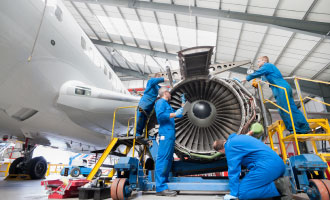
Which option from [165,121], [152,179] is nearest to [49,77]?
[165,121]

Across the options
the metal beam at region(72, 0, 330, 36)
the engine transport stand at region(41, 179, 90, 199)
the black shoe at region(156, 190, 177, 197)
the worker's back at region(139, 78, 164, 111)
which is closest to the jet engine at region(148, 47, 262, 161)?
the worker's back at region(139, 78, 164, 111)

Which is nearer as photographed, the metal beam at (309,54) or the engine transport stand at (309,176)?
the engine transport stand at (309,176)

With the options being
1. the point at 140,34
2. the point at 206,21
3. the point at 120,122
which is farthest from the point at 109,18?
the point at 120,122

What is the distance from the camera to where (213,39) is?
11.1m

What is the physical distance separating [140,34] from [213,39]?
496 cm

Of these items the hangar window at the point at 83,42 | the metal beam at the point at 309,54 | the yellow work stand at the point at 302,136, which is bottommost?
the yellow work stand at the point at 302,136

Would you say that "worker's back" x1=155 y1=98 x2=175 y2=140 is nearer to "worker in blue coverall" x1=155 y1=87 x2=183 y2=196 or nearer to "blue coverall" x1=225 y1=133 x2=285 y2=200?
"worker in blue coverall" x1=155 y1=87 x2=183 y2=196

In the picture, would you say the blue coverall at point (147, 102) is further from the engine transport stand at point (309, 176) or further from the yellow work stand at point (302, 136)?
the engine transport stand at point (309, 176)

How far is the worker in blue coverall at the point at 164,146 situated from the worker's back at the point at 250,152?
0.99 meters

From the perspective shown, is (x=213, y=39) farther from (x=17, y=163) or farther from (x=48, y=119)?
(x=17, y=163)

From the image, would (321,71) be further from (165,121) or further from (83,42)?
A: (83,42)

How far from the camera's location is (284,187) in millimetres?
2332

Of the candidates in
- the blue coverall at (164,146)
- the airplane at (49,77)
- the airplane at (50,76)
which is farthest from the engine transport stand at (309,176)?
the airplane at (49,77)

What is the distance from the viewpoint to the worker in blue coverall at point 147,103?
3961mm
